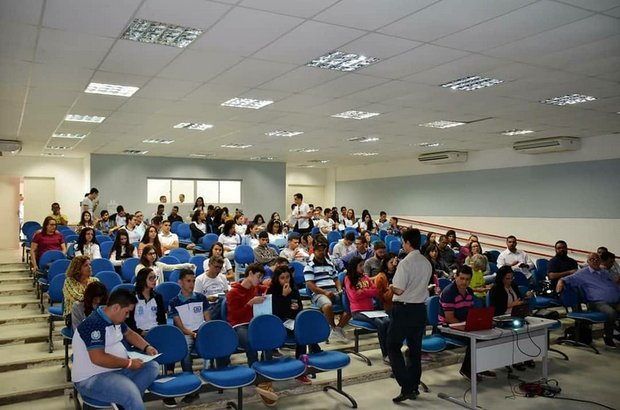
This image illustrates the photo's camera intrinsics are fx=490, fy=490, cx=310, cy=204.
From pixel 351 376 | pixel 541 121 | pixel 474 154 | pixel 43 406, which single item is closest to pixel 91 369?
pixel 43 406

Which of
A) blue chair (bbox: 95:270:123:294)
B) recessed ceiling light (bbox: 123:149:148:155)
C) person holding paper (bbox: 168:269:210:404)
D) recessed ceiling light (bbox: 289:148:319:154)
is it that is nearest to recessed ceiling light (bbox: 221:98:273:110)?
blue chair (bbox: 95:270:123:294)

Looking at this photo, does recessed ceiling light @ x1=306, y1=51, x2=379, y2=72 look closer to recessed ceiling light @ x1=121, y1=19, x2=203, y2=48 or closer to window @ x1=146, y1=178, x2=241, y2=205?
recessed ceiling light @ x1=121, y1=19, x2=203, y2=48

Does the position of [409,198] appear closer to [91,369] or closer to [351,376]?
[351,376]

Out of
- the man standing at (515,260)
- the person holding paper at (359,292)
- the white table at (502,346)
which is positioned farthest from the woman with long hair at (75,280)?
the man standing at (515,260)

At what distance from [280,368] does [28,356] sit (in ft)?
9.88

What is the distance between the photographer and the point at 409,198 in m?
16.7

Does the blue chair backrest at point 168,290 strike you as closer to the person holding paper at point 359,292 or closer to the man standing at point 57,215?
the person holding paper at point 359,292

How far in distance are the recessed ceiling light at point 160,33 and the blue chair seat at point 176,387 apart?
10.2 ft

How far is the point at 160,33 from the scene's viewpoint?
15.2 feet

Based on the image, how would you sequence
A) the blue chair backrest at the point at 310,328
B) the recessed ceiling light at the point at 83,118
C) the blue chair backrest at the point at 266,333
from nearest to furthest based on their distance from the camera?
the blue chair backrest at the point at 266,333 < the blue chair backrest at the point at 310,328 < the recessed ceiling light at the point at 83,118

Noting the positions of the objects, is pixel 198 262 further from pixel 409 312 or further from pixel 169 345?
pixel 409 312

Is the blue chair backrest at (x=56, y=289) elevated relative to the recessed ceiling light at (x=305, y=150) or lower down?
lower down

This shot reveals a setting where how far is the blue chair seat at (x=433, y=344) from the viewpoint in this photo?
5.37 meters

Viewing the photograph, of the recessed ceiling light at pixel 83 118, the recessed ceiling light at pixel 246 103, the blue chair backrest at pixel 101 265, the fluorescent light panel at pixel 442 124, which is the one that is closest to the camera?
the blue chair backrest at pixel 101 265
